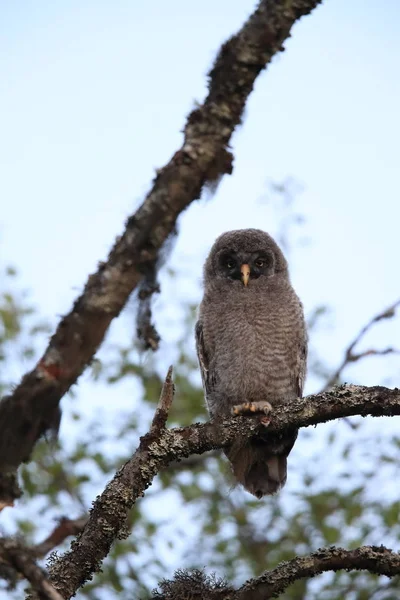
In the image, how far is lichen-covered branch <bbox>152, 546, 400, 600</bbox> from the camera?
3660 millimetres

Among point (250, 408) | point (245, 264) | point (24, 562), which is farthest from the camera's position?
point (245, 264)

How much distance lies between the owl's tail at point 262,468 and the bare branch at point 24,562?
9.70 feet

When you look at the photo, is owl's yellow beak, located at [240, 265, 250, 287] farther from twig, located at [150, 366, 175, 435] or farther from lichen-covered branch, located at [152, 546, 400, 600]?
lichen-covered branch, located at [152, 546, 400, 600]

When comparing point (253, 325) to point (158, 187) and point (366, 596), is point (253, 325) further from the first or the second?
point (158, 187)

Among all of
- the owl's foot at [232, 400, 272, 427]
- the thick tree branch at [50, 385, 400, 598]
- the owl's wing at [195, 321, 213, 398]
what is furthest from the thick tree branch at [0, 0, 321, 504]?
the owl's wing at [195, 321, 213, 398]

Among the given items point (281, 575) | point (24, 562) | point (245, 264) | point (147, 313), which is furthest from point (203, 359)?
point (24, 562)

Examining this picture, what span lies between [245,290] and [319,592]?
8.21 feet

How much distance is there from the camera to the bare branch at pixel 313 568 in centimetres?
368

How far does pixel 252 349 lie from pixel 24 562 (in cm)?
339

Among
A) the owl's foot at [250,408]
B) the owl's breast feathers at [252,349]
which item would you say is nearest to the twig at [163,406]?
the owl's foot at [250,408]

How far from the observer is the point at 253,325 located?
5.77 m

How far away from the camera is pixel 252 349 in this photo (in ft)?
18.6

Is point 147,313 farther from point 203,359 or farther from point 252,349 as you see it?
point 203,359

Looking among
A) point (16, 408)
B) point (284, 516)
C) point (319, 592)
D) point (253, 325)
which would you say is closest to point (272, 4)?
point (16, 408)
